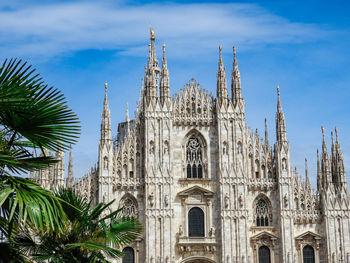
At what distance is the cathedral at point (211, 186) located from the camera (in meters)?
41.9

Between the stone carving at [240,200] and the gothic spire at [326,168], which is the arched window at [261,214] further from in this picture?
the gothic spire at [326,168]

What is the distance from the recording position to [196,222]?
42.7m

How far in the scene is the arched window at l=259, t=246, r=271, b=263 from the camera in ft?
140

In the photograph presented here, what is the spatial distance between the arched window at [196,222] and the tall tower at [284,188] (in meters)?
5.41

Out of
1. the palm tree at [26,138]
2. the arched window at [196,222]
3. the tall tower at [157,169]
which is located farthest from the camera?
the arched window at [196,222]

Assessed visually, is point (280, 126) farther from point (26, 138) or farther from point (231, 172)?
point (26, 138)

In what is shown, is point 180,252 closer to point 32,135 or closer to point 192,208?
point 192,208

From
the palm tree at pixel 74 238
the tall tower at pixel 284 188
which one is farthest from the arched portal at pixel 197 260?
the palm tree at pixel 74 238

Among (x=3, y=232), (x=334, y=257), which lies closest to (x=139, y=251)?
(x=334, y=257)

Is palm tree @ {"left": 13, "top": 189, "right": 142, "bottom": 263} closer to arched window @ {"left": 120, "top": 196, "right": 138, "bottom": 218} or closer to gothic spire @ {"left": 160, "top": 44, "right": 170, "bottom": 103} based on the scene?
arched window @ {"left": 120, "top": 196, "right": 138, "bottom": 218}

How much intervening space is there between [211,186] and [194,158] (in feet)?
7.70

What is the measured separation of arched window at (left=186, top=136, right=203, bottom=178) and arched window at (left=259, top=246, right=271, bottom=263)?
662 centimetres

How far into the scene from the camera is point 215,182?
43281 mm

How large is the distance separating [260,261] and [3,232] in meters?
31.0
